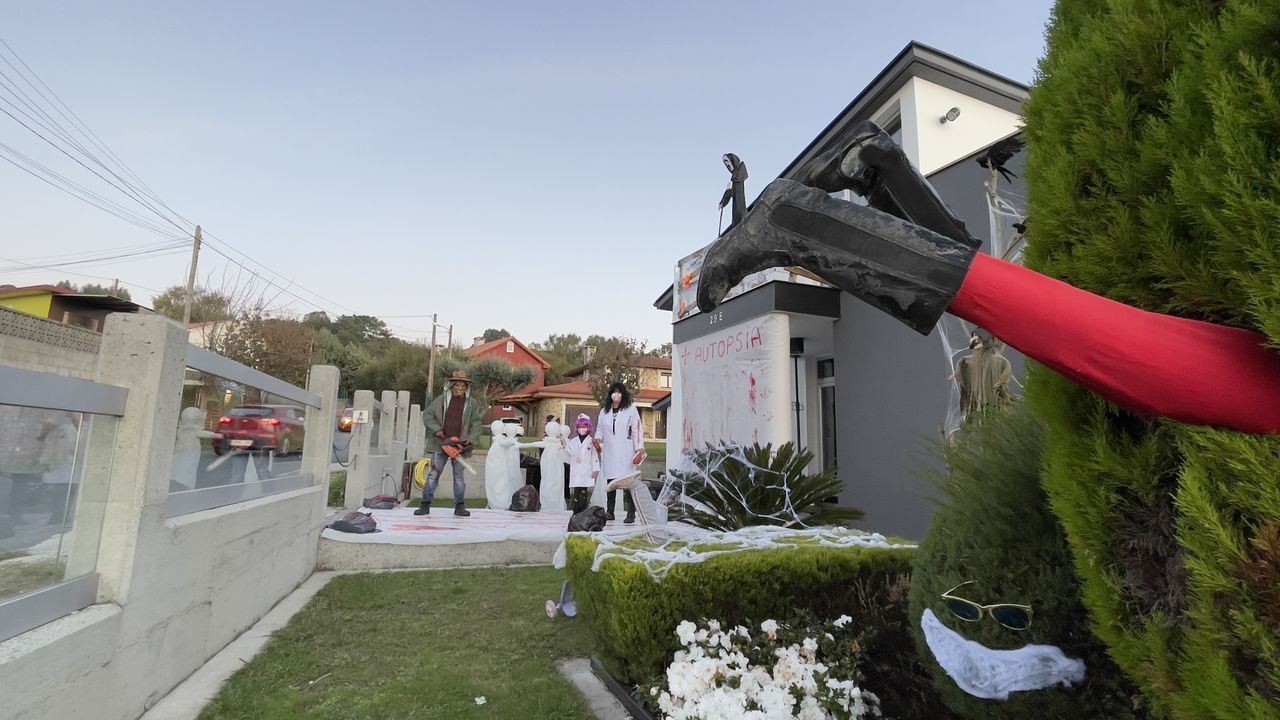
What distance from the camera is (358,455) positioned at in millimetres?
8617

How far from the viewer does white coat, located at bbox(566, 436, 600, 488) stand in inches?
369

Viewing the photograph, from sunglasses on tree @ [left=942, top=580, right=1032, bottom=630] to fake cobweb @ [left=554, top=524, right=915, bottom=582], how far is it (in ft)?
4.04

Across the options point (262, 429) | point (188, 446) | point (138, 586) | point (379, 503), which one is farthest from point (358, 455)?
point (138, 586)

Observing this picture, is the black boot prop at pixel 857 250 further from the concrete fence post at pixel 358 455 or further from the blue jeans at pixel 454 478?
the concrete fence post at pixel 358 455

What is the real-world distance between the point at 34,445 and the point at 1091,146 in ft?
10.8

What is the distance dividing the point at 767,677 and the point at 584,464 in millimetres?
7498

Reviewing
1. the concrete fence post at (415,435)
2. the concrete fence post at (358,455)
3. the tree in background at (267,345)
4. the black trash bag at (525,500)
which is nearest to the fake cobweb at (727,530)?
the concrete fence post at (358,455)

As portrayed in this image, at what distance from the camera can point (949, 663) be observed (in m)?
1.24

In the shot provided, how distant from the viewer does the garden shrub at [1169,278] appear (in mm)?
787

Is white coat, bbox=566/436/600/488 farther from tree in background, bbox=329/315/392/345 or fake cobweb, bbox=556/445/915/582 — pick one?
tree in background, bbox=329/315/392/345

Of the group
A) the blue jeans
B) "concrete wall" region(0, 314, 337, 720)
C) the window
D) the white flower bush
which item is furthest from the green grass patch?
the window

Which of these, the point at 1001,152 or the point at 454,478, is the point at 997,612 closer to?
the point at 1001,152

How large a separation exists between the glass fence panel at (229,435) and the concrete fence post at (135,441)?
23cm

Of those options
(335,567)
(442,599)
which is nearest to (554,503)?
(335,567)
